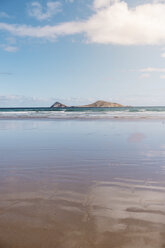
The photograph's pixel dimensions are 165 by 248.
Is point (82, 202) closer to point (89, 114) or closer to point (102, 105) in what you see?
point (89, 114)

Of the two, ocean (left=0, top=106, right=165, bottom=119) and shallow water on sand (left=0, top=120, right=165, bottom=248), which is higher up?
ocean (left=0, top=106, right=165, bottom=119)

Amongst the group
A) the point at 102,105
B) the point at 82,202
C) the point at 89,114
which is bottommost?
the point at 82,202

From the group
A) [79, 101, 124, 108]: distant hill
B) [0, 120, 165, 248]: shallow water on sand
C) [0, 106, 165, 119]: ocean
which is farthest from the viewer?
[79, 101, 124, 108]: distant hill

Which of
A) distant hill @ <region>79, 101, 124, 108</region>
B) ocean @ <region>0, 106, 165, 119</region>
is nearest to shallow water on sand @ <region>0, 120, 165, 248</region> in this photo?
ocean @ <region>0, 106, 165, 119</region>

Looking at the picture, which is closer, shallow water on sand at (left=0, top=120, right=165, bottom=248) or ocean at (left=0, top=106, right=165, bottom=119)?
shallow water on sand at (left=0, top=120, right=165, bottom=248)

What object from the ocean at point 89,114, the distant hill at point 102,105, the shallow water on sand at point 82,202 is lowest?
the shallow water on sand at point 82,202

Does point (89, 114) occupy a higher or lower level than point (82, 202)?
higher

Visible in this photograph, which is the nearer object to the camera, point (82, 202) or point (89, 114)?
point (82, 202)

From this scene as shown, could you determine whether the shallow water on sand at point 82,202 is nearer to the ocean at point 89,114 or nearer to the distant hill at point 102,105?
the ocean at point 89,114

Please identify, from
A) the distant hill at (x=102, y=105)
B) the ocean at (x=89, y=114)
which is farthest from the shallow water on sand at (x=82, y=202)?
the distant hill at (x=102, y=105)

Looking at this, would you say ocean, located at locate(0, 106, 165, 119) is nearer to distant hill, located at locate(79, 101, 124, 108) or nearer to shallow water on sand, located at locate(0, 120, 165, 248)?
shallow water on sand, located at locate(0, 120, 165, 248)

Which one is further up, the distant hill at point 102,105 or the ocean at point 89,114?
the distant hill at point 102,105

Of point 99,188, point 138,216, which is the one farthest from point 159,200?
point 99,188

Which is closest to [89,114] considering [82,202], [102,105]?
[82,202]
